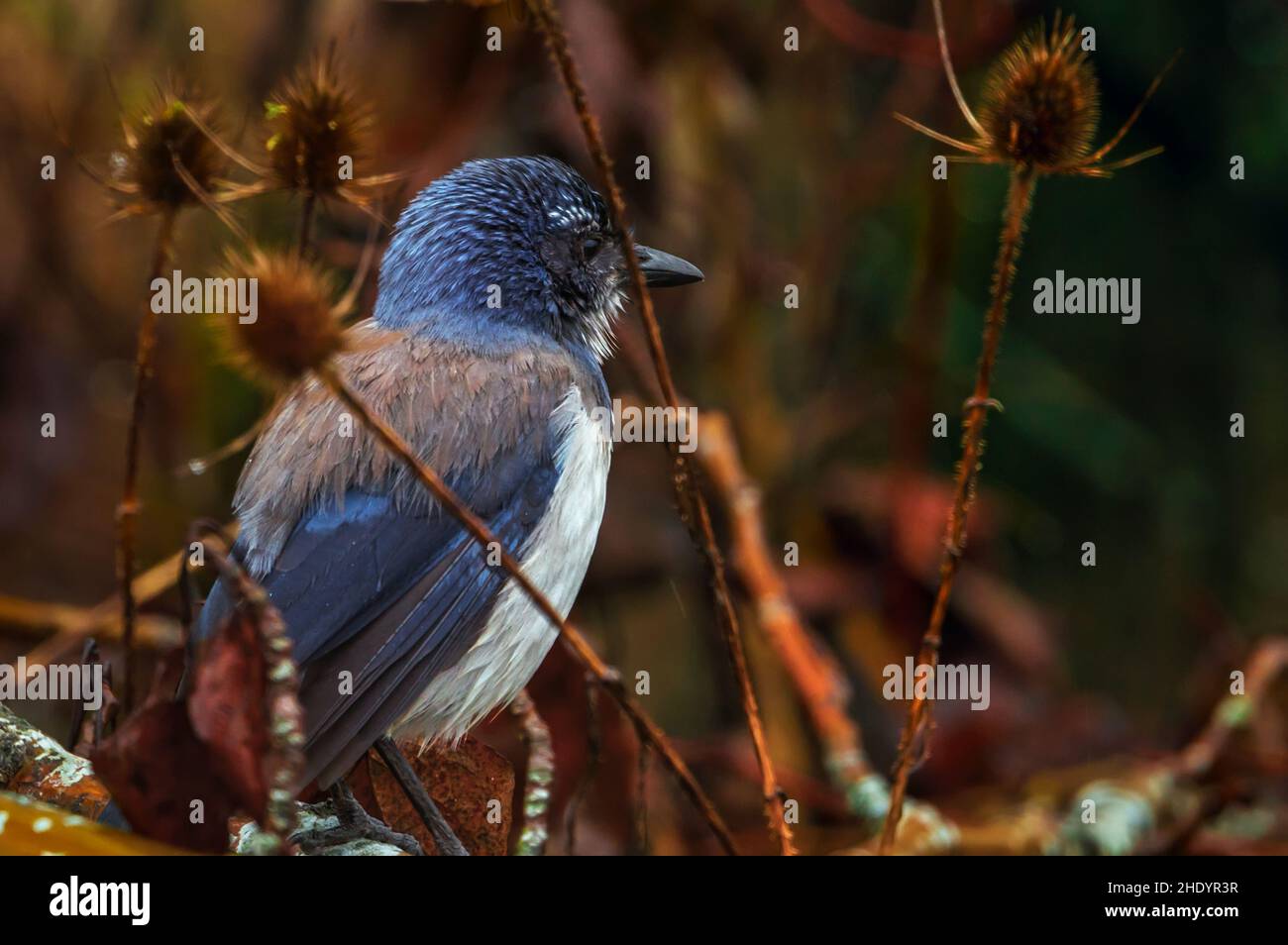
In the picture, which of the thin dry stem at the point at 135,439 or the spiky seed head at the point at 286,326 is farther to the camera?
the thin dry stem at the point at 135,439

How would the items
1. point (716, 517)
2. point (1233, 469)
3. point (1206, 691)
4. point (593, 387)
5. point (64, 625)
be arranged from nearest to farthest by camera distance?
point (593, 387) < point (64, 625) < point (1206, 691) < point (716, 517) < point (1233, 469)

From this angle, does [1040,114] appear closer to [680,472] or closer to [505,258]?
[680,472]

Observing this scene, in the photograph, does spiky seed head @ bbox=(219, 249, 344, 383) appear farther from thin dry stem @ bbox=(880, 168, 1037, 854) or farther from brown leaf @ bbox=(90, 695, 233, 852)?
thin dry stem @ bbox=(880, 168, 1037, 854)

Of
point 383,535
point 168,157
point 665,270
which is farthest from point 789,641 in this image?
point 168,157

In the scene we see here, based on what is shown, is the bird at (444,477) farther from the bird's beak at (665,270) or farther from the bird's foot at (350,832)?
the bird's foot at (350,832)

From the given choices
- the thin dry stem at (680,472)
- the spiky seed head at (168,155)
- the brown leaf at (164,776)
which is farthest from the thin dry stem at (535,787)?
the spiky seed head at (168,155)

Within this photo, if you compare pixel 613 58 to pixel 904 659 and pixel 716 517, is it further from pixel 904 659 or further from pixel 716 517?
pixel 904 659

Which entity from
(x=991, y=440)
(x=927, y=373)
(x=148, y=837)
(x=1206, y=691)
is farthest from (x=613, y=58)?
(x=148, y=837)

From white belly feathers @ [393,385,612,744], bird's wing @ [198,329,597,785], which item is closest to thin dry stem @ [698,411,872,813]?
white belly feathers @ [393,385,612,744]
